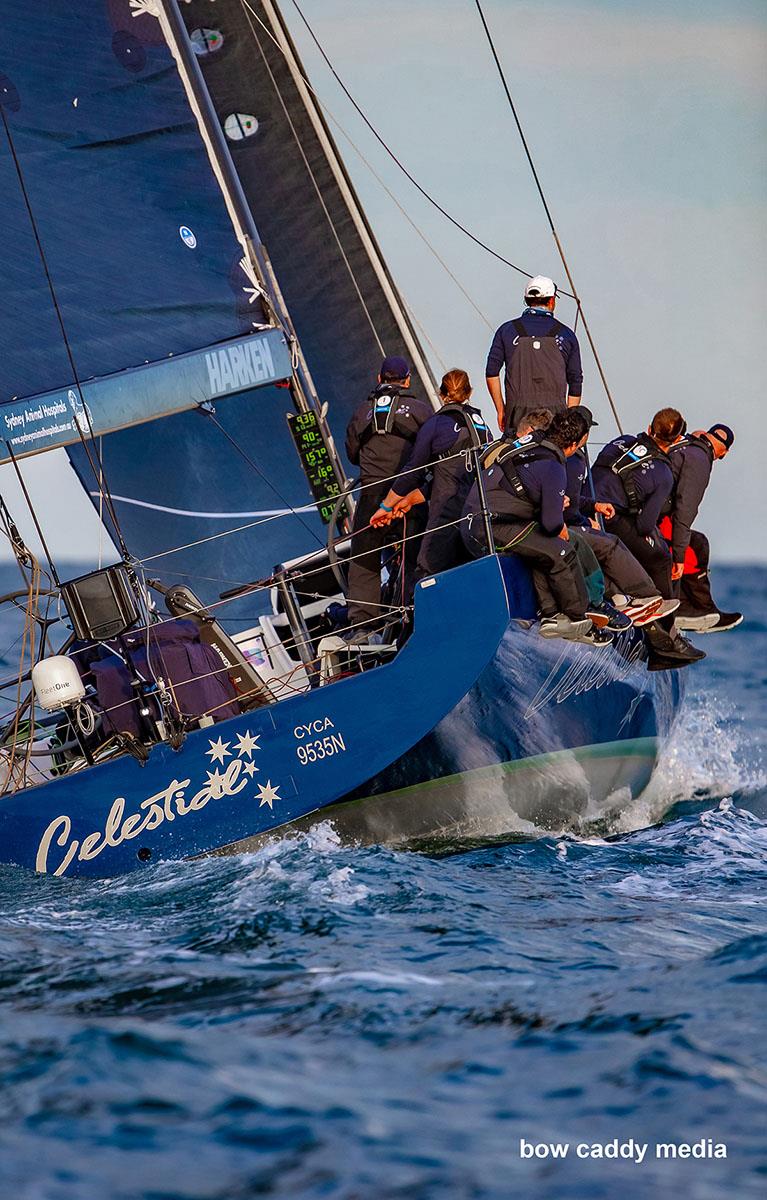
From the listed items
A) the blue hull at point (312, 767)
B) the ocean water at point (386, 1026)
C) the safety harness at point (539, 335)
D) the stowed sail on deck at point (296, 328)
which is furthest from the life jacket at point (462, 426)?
the stowed sail on deck at point (296, 328)

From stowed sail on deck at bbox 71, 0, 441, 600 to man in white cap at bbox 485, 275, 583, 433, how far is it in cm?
127

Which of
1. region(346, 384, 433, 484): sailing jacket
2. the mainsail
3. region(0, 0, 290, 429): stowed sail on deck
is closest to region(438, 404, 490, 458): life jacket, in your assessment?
region(346, 384, 433, 484): sailing jacket

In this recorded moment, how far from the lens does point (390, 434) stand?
271 inches

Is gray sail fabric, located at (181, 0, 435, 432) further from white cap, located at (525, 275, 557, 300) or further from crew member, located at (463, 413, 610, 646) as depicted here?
crew member, located at (463, 413, 610, 646)

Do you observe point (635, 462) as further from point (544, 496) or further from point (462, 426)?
point (544, 496)

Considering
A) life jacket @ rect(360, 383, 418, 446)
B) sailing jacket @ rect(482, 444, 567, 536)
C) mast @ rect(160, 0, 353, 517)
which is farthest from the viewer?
mast @ rect(160, 0, 353, 517)

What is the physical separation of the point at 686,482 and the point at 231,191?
103 inches

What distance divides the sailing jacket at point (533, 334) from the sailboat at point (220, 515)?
0.89 metres

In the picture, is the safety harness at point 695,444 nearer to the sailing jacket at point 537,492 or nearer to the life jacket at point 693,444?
the life jacket at point 693,444

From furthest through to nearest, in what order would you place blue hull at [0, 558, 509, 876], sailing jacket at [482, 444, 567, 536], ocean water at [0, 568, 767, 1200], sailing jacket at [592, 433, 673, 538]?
1. sailing jacket at [592, 433, 673, 538]
2. sailing jacket at [482, 444, 567, 536]
3. blue hull at [0, 558, 509, 876]
4. ocean water at [0, 568, 767, 1200]

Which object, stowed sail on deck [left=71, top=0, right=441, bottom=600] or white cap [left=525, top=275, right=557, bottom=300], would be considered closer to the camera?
white cap [left=525, top=275, right=557, bottom=300]

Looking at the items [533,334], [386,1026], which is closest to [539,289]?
[533,334]

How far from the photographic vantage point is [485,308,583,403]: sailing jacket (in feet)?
24.4

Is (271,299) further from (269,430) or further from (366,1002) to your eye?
(366,1002)
